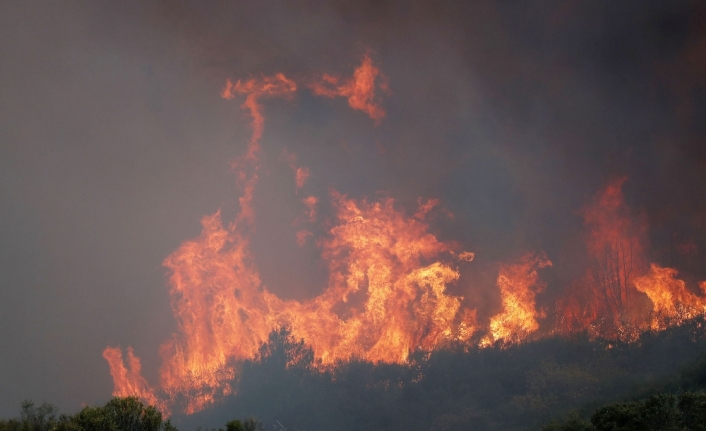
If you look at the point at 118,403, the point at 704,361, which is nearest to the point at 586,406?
the point at 704,361

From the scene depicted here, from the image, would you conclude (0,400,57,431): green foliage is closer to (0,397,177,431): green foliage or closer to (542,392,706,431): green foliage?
(0,397,177,431): green foliage

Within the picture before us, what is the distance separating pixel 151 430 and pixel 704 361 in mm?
187319

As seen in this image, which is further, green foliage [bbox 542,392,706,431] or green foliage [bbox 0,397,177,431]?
green foliage [bbox 542,392,706,431]

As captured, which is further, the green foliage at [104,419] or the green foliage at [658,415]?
the green foliage at [658,415]

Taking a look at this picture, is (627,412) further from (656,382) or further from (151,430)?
(656,382)

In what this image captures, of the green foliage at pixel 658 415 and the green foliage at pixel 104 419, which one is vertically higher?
the green foliage at pixel 104 419

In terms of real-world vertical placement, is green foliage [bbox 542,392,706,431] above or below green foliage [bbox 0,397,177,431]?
below

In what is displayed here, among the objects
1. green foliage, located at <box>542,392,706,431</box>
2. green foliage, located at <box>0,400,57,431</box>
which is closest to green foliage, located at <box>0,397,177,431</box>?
green foliage, located at <box>0,400,57,431</box>

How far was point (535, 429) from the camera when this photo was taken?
191500 millimetres

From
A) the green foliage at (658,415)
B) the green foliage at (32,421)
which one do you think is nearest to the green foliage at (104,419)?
the green foliage at (32,421)

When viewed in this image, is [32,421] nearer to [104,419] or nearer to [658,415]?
[104,419]

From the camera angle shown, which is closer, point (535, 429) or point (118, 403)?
point (118, 403)

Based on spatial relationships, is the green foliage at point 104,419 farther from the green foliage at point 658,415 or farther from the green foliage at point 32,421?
the green foliage at point 658,415

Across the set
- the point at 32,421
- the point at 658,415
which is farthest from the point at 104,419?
the point at 658,415
